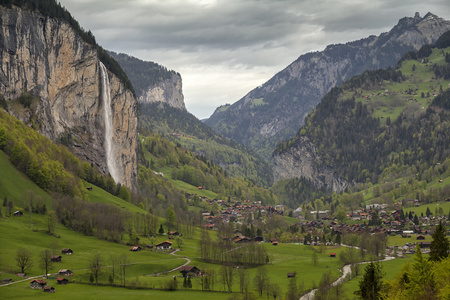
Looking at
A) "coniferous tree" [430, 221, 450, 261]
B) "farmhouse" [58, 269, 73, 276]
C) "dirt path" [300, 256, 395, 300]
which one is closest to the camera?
"coniferous tree" [430, 221, 450, 261]

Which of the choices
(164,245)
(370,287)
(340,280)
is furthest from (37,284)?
(340,280)

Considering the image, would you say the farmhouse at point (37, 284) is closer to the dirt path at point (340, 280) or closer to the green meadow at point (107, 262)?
the green meadow at point (107, 262)

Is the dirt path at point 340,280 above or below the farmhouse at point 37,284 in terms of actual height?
below

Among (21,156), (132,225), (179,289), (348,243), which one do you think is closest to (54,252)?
(179,289)

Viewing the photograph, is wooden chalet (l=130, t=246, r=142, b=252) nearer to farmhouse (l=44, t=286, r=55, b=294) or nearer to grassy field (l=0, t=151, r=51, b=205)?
grassy field (l=0, t=151, r=51, b=205)

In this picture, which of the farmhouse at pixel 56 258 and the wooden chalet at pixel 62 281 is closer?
the wooden chalet at pixel 62 281

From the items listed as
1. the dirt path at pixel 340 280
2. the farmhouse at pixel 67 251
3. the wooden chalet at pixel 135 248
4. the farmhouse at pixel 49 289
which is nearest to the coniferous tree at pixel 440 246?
the dirt path at pixel 340 280

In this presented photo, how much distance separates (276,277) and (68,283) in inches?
1777

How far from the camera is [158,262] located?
13800cm

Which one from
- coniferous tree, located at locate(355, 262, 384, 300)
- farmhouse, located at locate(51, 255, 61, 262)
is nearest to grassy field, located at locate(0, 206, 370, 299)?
farmhouse, located at locate(51, 255, 61, 262)

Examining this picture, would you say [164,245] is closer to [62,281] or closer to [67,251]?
[67,251]

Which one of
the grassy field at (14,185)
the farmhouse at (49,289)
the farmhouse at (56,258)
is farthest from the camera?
the grassy field at (14,185)

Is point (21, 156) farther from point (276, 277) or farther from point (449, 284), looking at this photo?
point (449, 284)

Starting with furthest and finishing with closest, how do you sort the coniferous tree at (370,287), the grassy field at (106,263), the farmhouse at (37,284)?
the grassy field at (106,263)
the farmhouse at (37,284)
the coniferous tree at (370,287)
